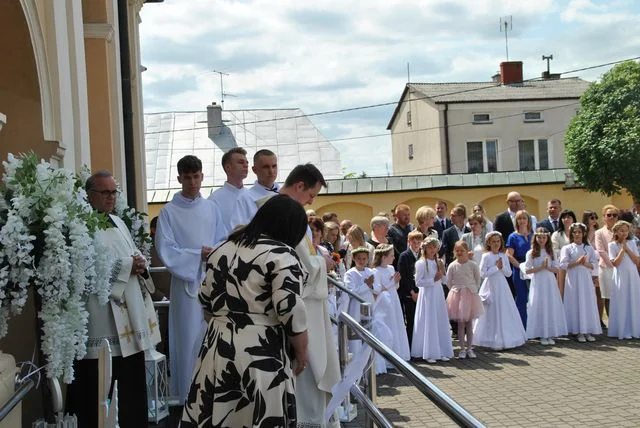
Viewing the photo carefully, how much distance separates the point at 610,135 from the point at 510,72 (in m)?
16.1

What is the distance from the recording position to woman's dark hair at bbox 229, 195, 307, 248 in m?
4.33

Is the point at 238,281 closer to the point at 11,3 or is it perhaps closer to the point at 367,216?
the point at 11,3

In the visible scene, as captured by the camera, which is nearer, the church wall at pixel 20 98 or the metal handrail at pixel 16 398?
the metal handrail at pixel 16 398

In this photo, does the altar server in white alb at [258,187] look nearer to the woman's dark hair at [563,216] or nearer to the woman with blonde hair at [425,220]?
the woman with blonde hair at [425,220]

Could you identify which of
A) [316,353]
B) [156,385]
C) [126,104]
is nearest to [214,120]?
[126,104]

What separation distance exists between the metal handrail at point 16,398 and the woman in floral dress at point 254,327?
2.64ft

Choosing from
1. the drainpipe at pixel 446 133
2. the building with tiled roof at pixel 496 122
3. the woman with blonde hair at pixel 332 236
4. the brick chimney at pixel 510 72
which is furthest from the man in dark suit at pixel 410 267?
the brick chimney at pixel 510 72

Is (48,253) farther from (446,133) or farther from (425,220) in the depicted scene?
(446,133)

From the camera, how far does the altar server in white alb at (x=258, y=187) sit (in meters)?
6.70

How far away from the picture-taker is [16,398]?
12.2ft

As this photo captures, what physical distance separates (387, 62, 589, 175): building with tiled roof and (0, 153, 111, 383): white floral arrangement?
147 ft

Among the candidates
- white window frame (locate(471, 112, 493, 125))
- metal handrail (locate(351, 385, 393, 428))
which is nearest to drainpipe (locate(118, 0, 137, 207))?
metal handrail (locate(351, 385, 393, 428))

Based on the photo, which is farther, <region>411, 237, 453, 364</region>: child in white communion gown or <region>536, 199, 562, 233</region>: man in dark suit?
<region>536, 199, 562, 233</region>: man in dark suit

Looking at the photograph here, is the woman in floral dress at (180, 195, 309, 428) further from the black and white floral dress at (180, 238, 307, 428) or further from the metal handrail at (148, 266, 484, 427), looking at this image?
the metal handrail at (148, 266, 484, 427)
